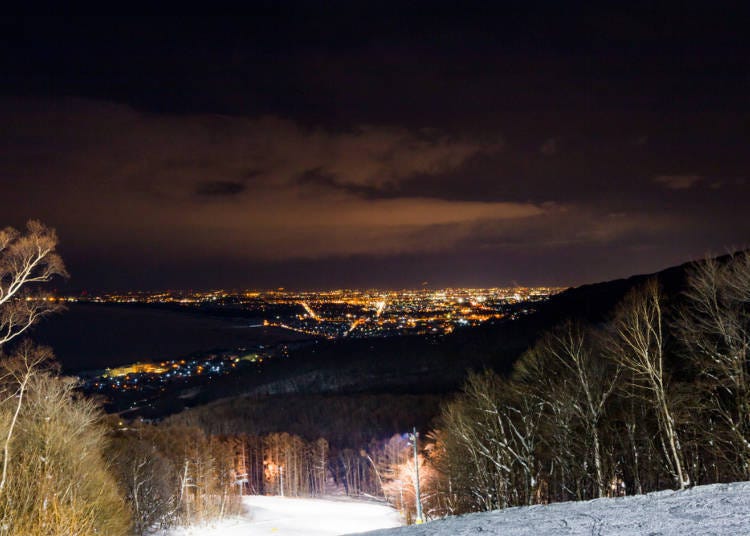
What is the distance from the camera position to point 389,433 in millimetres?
91625

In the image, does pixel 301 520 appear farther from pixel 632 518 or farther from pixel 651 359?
pixel 632 518

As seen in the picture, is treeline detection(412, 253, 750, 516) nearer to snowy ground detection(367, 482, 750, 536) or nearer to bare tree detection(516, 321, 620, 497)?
bare tree detection(516, 321, 620, 497)

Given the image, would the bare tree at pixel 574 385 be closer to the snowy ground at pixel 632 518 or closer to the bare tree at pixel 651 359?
the bare tree at pixel 651 359

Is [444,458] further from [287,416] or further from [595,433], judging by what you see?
[287,416]

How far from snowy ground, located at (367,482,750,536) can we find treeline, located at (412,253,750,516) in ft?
17.1

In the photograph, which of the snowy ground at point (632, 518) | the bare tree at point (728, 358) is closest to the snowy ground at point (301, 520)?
the bare tree at point (728, 358)

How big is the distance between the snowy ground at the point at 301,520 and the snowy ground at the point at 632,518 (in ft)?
119

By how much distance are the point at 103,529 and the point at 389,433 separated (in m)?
72.1

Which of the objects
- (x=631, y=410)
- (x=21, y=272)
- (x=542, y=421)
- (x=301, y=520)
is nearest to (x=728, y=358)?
(x=631, y=410)

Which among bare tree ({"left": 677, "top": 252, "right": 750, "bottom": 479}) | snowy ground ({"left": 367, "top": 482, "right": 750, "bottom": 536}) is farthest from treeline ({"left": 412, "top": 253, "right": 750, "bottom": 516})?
snowy ground ({"left": 367, "top": 482, "right": 750, "bottom": 536})

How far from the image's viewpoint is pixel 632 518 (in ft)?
36.7

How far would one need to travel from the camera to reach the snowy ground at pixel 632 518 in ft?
32.1

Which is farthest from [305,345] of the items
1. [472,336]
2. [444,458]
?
[444,458]

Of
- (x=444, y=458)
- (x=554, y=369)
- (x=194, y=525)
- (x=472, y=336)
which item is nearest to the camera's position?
(x=554, y=369)
